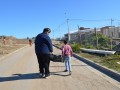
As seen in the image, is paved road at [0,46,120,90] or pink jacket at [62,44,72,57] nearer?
paved road at [0,46,120,90]

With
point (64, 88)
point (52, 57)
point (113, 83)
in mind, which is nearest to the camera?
point (64, 88)

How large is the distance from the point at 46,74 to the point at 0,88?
98.7 inches

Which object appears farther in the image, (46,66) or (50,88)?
(46,66)

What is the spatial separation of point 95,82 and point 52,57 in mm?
2353

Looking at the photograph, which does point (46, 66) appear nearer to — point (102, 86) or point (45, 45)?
point (45, 45)

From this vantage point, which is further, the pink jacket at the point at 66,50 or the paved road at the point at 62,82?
the pink jacket at the point at 66,50

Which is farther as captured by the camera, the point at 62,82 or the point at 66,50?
the point at 66,50

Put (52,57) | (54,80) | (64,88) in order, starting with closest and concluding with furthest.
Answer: (64,88), (54,80), (52,57)

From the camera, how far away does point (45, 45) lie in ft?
41.4

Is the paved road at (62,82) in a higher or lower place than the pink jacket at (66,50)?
lower

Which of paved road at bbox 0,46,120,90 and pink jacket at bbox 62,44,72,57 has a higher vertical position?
pink jacket at bbox 62,44,72,57

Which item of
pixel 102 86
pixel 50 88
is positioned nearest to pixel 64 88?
pixel 50 88

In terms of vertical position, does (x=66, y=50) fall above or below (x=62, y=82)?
above

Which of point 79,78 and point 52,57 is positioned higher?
point 52,57
